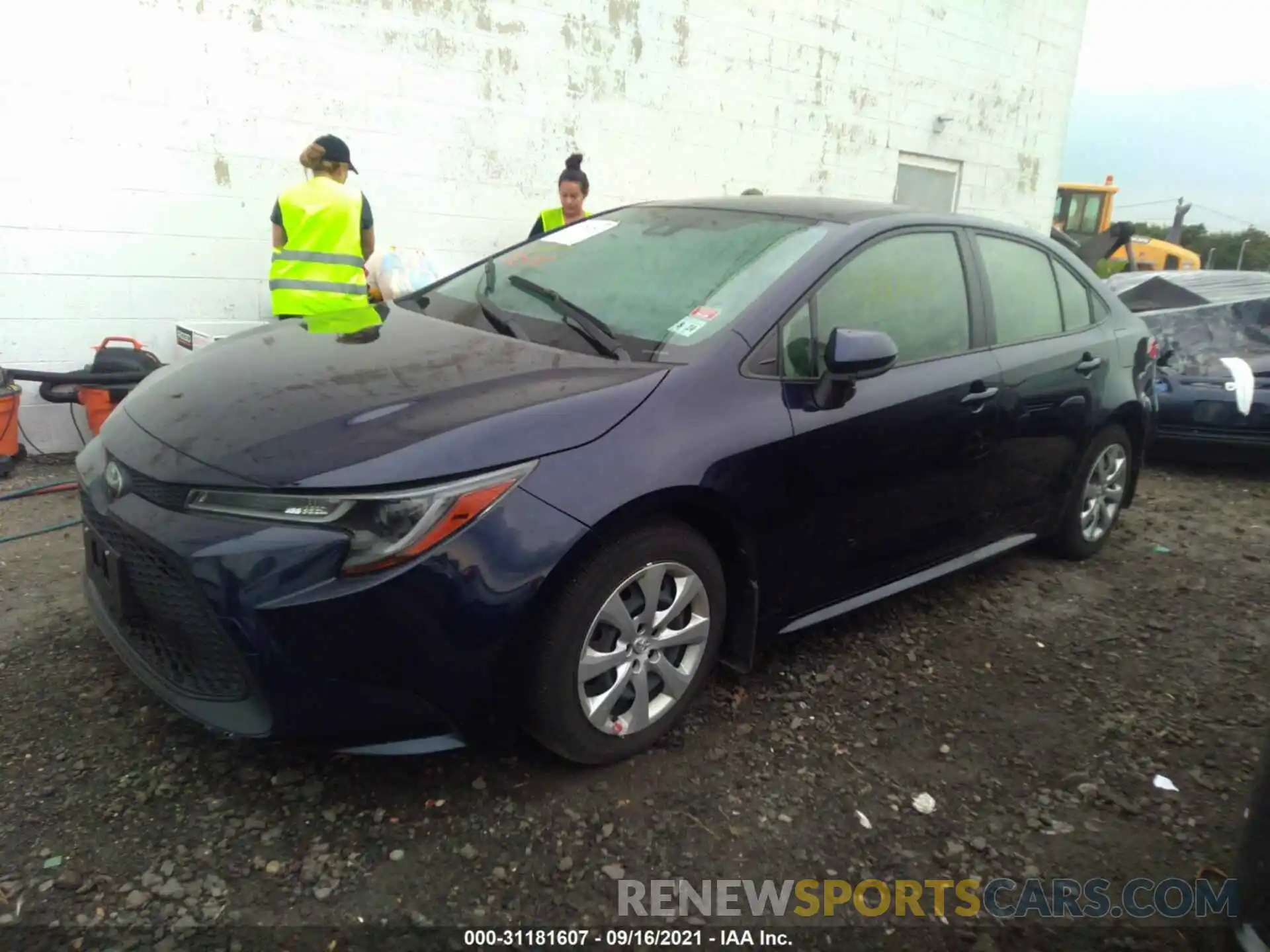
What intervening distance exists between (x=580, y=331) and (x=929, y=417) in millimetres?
1255

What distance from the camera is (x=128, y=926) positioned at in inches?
78.1

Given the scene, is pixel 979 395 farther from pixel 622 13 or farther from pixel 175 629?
pixel 622 13

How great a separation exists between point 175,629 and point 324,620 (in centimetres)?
45

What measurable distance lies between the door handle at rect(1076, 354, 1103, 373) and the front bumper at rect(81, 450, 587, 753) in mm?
2709

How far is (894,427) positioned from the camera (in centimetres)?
304

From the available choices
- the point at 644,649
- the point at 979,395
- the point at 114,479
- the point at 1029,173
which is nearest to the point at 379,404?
the point at 114,479

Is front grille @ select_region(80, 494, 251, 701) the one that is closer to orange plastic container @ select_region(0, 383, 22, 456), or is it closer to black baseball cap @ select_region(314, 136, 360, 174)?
black baseball cap @ select_region(314, 136, 360, 174)

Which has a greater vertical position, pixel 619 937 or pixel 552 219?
pixel 552 219

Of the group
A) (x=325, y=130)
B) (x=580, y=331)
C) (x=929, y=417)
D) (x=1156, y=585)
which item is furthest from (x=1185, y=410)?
(x=325, y=130)

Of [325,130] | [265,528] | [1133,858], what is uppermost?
[325,130]

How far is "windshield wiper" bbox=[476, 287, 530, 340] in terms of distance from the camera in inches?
114

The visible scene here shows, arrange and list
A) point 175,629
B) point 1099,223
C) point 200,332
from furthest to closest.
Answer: point 1099,223 → point 200,332 → point 175,629

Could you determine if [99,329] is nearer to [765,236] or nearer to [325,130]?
[325,130]

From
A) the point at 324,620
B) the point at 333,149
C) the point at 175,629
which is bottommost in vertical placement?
the point at 175,629
